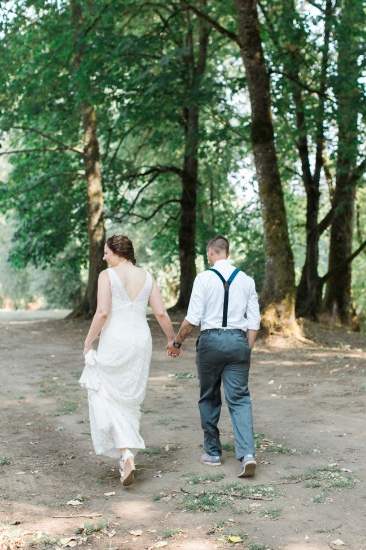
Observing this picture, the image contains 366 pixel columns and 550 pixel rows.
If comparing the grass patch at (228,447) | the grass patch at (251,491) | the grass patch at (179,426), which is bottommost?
the grass patch at (251,491)

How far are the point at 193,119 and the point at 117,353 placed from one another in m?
17.1

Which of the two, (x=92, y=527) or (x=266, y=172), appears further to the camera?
(x=266, y=172)

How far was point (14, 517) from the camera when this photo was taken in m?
5.38

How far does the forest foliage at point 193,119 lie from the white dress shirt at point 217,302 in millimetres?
8977

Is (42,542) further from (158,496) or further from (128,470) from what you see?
(128,470)

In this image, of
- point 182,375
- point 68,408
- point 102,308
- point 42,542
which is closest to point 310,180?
point 182,375

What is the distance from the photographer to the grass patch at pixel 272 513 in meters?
5.26

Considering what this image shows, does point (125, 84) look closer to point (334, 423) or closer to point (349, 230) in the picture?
point (349, 230)

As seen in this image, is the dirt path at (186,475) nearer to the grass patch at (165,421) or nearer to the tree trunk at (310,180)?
the grass patch at (165,421)

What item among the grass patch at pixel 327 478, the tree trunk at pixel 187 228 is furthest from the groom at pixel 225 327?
the tree trunk at pixel 187 228

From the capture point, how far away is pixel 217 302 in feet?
21.3

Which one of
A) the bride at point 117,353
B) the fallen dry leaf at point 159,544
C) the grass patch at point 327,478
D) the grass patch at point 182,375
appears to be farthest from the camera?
the grass patch at point 182,375

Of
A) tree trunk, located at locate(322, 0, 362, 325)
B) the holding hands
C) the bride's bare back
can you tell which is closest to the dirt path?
the holding hands

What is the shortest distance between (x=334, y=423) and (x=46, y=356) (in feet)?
26.5
